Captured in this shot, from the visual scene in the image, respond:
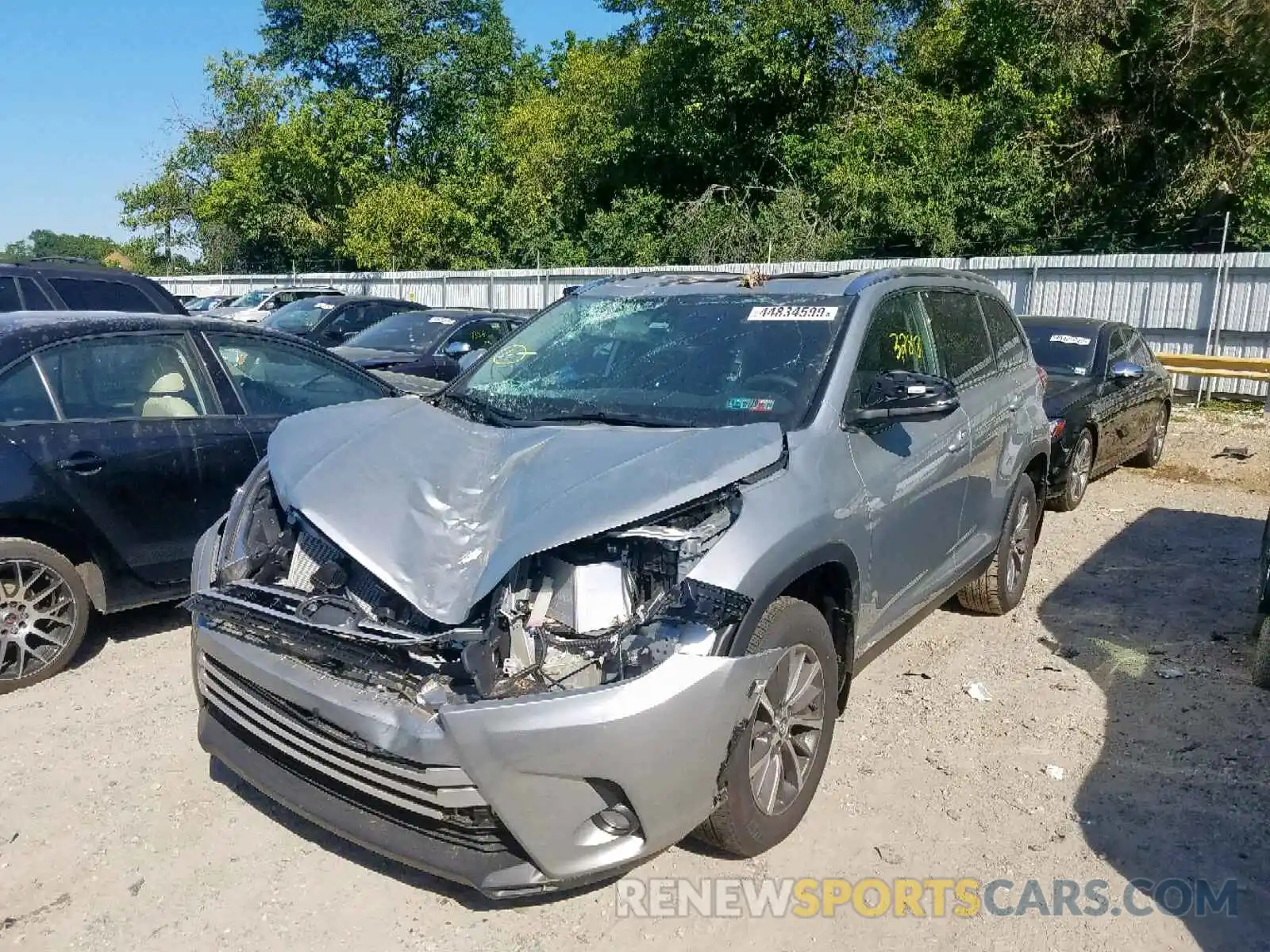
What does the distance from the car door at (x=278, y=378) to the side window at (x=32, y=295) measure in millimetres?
4118

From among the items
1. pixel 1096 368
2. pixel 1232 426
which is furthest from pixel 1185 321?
pixel 1096 368

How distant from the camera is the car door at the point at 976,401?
4801 mm

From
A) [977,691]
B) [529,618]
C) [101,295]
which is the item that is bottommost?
[977,691]

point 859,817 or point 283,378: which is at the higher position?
point 283,378

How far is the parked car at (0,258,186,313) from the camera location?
27.8 ft

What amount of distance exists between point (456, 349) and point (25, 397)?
6921mm

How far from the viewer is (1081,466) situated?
8.34 metres

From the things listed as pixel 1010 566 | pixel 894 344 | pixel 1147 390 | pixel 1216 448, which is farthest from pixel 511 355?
pixel 1216 448

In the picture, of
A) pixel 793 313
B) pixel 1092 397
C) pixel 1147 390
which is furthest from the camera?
pixel 1147 390

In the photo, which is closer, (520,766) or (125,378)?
(520,766)

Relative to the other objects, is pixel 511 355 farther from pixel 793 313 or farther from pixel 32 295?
pixel 32 295

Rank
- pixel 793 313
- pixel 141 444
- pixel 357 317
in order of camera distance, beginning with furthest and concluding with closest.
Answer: pixel 357 317 → pixel 141 444 → pixel 793 313

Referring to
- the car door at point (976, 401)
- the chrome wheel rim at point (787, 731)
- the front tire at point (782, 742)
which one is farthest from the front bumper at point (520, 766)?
the car door at point (976, 401)

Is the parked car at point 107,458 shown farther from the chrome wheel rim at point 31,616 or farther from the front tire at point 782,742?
the front tire at point 782,742
